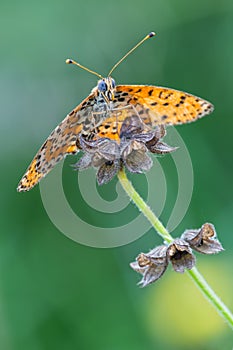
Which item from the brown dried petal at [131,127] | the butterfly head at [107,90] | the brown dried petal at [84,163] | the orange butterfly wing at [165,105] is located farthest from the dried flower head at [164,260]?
the butterfly head at [107,90]

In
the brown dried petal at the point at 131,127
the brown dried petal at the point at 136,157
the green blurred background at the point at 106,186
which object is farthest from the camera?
the green blurred background at the point at 106,186

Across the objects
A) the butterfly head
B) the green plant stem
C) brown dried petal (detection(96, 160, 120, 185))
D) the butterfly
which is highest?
the butterfly head

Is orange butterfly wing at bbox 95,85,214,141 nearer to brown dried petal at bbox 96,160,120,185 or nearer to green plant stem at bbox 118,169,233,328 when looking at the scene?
brown dried petal at bbox 96,160,120,185

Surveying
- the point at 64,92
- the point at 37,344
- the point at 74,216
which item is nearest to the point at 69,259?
the point at 74,216

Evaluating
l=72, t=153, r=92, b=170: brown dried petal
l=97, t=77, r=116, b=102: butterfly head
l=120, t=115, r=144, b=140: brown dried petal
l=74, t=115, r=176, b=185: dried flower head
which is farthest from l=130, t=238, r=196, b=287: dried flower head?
l=97, t=77, r=116, b=102: butterfly head

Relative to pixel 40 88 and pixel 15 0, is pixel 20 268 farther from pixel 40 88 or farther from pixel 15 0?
pixel 15 0

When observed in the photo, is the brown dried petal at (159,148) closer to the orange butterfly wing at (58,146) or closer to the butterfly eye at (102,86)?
the orange butterfly wing at (58,146)

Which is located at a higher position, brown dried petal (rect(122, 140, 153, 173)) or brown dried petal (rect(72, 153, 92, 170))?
brown dried petal (rect(72, 153, 92, 170))
